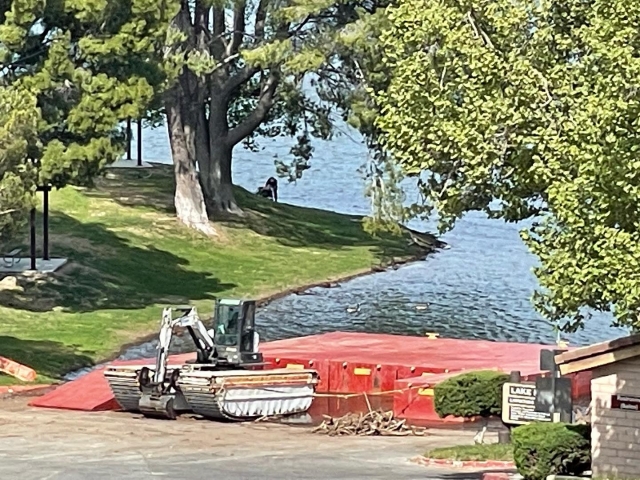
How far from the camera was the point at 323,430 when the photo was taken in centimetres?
3094

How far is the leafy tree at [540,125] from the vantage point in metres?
16.6

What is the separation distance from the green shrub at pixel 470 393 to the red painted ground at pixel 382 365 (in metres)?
4.48

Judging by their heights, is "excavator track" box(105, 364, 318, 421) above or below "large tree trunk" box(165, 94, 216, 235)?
below

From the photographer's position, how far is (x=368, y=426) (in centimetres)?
3088

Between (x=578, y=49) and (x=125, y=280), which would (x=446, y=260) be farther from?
(x=578, y=49)

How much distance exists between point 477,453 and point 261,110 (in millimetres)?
42316

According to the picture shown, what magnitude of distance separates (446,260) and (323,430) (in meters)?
40.3

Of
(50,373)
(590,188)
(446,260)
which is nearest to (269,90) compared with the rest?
(446,260)

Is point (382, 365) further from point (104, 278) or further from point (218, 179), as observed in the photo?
point (218, 179)

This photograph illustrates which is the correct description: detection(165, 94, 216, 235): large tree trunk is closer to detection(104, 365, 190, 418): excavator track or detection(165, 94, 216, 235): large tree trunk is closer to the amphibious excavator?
the amphibious excavator

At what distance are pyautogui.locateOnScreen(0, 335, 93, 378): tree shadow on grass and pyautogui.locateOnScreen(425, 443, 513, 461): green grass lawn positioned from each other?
16.3 metres

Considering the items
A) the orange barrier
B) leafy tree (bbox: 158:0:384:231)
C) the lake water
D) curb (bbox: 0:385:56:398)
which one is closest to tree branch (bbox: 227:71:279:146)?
leafy tree (bbox: 158:0:384:231)

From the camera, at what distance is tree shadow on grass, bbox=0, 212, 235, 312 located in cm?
4919

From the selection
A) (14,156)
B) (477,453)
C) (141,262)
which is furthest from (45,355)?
(477,453)
